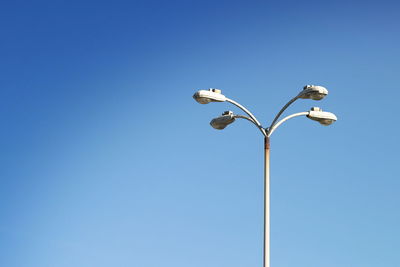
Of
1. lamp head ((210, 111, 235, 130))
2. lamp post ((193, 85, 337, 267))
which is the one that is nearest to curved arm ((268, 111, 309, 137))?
lamp post ((193, 85, 337, 267))

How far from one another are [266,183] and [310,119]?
2055mm

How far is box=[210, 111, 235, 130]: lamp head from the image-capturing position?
2425cm

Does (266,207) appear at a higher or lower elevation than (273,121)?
lower

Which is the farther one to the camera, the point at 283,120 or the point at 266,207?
the point at 283,120

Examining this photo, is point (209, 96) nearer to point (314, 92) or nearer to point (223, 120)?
point (223, 120)

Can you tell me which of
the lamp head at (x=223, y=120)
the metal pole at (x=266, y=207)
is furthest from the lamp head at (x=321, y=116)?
the lamp head at (x=223, y=120)

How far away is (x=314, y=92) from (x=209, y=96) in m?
2.51

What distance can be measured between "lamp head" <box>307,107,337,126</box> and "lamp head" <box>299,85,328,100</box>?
1.68ft

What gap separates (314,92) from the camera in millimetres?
23547

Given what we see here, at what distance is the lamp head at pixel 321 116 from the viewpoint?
24.1 m

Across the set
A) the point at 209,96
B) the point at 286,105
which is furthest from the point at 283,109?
the point at 209,96

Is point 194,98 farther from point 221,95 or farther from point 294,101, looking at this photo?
point 294,101

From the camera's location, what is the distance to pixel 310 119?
79.4 feet

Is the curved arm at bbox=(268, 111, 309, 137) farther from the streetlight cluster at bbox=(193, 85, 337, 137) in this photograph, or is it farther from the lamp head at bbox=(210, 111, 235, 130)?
the lamp head at bbox=(210, 111, 235, 130)
